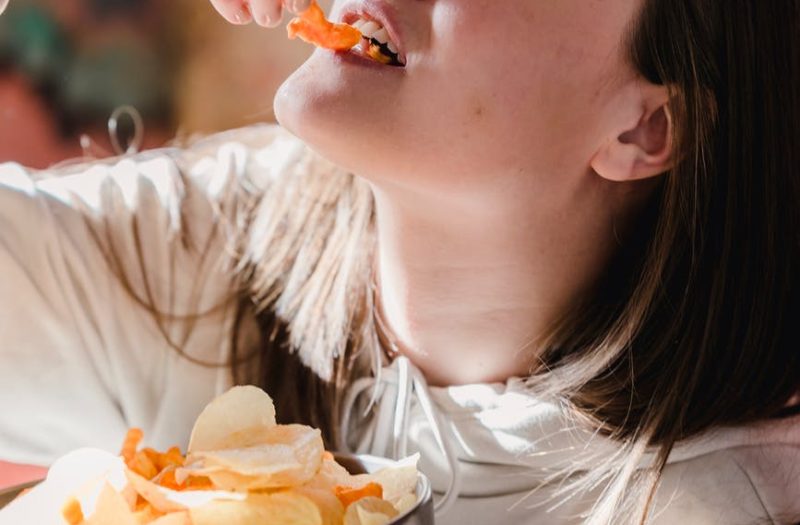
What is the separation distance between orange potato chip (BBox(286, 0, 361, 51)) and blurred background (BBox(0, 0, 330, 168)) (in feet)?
3.55

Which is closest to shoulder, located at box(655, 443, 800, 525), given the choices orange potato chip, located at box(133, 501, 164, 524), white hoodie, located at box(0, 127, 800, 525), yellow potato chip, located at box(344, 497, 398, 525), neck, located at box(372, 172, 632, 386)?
white hoodie, located at box(0, 127, 800, 525)

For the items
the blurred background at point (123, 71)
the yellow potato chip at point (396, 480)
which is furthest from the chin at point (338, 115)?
the blurred background at point (123, 71)

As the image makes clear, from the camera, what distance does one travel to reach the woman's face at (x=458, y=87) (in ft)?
3.37

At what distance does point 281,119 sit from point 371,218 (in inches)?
11.5

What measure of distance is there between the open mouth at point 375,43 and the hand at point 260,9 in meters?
0.08

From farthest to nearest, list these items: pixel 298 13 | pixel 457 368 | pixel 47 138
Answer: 1. pixel 47 138
2. pixel 457 368
3. pixel 298 13

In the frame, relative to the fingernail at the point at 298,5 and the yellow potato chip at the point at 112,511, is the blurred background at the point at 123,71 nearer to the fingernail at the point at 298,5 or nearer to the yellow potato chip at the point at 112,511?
the fingernail at the point at 298,5

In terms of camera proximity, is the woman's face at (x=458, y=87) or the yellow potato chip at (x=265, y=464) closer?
the yellow potato chip at (x=265, y=464)

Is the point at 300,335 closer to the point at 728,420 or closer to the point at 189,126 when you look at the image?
the point at 728,420

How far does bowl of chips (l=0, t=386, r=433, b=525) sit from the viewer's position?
0.70 meters

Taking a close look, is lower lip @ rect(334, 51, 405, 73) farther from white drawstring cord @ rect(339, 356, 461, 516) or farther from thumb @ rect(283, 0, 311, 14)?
white drawstring cord @ rect(339, 356, 461, 516)

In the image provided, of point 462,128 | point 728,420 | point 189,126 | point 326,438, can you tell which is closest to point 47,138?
point 189,126

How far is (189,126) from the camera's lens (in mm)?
2340

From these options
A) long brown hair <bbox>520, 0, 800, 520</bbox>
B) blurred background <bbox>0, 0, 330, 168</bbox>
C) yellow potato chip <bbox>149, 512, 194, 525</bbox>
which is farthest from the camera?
blurred background <bbox>0, 0, 330, 168</bbox>
